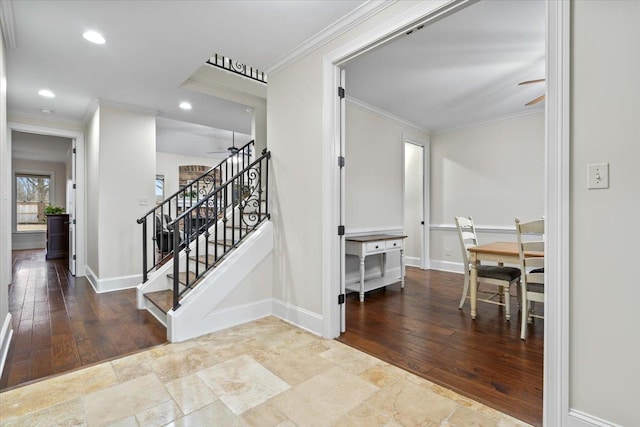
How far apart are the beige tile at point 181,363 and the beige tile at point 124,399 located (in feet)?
0.30

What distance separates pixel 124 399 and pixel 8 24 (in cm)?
302

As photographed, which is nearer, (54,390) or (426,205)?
(54,390)

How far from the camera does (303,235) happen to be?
2906 millimetres

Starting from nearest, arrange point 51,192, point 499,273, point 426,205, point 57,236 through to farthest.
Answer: point 499,273
point 426,205
point 57,236
point 51,192

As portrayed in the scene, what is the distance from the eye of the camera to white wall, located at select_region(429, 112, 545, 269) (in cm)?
479

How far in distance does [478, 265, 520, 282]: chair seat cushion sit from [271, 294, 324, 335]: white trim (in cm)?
180

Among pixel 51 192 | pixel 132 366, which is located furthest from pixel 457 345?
pixel 51 192

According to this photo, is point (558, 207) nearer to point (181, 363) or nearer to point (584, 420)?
point (584, 420)

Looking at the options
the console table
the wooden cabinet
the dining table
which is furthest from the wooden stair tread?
the wooden cabinet

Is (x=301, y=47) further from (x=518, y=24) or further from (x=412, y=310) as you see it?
(x=412, y=310)

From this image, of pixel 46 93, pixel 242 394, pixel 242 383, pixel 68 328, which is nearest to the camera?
pixel 242 394

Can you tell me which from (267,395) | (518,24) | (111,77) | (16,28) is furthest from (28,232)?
(518,24)

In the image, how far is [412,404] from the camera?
5.70ft

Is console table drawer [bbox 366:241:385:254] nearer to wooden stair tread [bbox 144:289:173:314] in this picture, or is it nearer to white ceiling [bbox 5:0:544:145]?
white ceiling [bbox 5:0:544:145]
